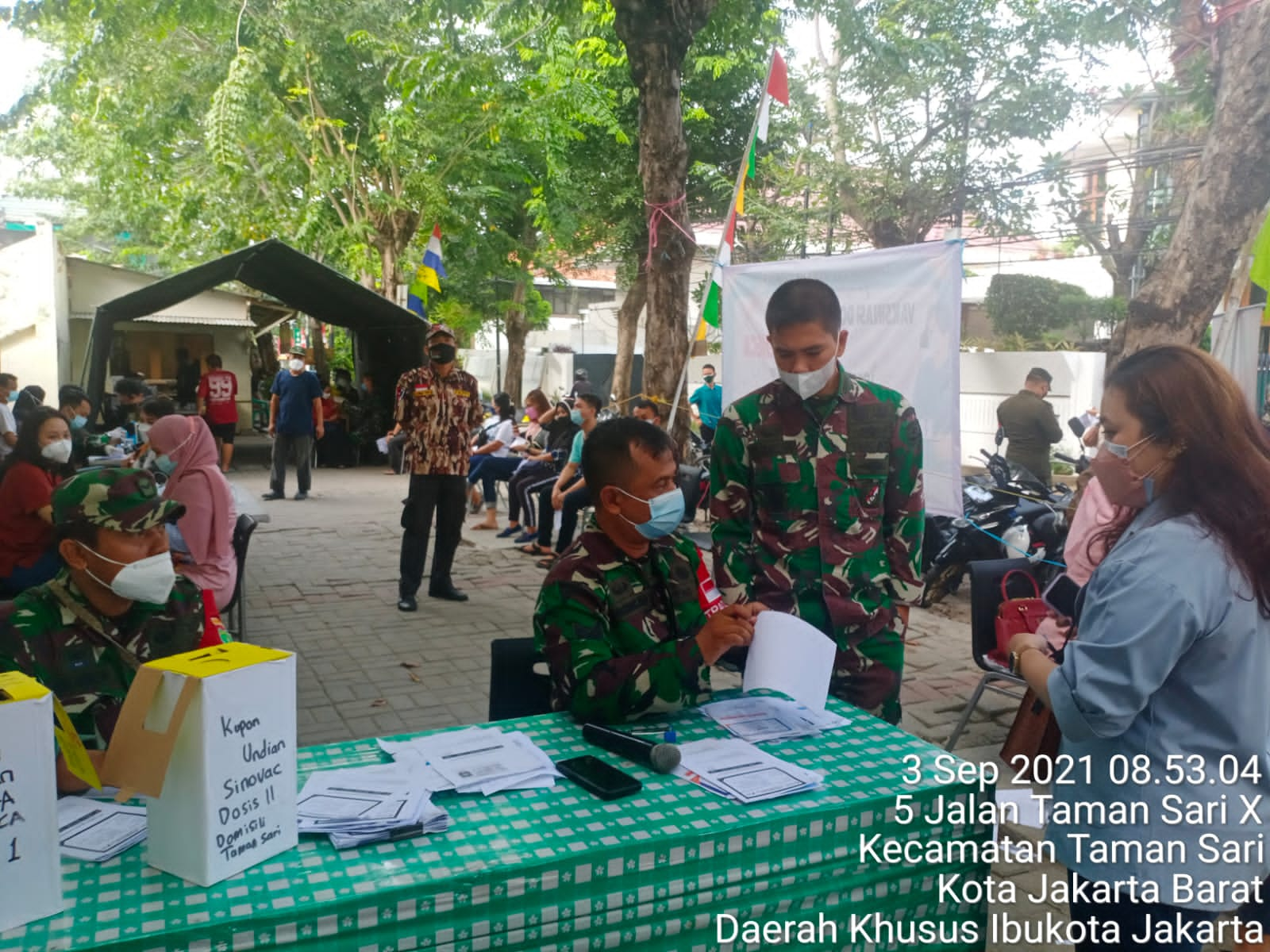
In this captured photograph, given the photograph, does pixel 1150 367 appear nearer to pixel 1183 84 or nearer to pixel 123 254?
pixel 1183 84

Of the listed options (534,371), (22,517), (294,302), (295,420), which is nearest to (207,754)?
(22,517)

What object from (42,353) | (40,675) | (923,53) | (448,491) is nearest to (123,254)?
(42,353)

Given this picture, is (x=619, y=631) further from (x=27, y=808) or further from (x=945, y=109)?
(x=945, y=109)

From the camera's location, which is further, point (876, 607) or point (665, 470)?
point (876, 607)

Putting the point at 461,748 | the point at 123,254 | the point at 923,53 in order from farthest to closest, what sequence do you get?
the point at 123,254
the point at 923,53
the point at 461,748

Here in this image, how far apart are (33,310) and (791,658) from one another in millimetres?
18466

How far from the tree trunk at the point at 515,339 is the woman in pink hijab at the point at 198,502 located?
52.6ft

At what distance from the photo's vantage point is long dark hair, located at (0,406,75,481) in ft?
15.6

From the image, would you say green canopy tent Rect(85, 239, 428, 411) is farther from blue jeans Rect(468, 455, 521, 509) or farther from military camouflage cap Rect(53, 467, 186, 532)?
military camouflage cap Rect(53, 467, 186, 532)

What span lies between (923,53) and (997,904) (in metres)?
15.9

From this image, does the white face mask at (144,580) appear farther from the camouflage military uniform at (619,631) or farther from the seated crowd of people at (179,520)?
the seated crowd of people at (179,520)

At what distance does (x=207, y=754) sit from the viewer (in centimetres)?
140

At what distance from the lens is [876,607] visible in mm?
2715

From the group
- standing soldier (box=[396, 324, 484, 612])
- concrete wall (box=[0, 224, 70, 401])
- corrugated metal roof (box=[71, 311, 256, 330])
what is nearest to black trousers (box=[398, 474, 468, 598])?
standing soldier (box=[396, 324, 484, 612])
